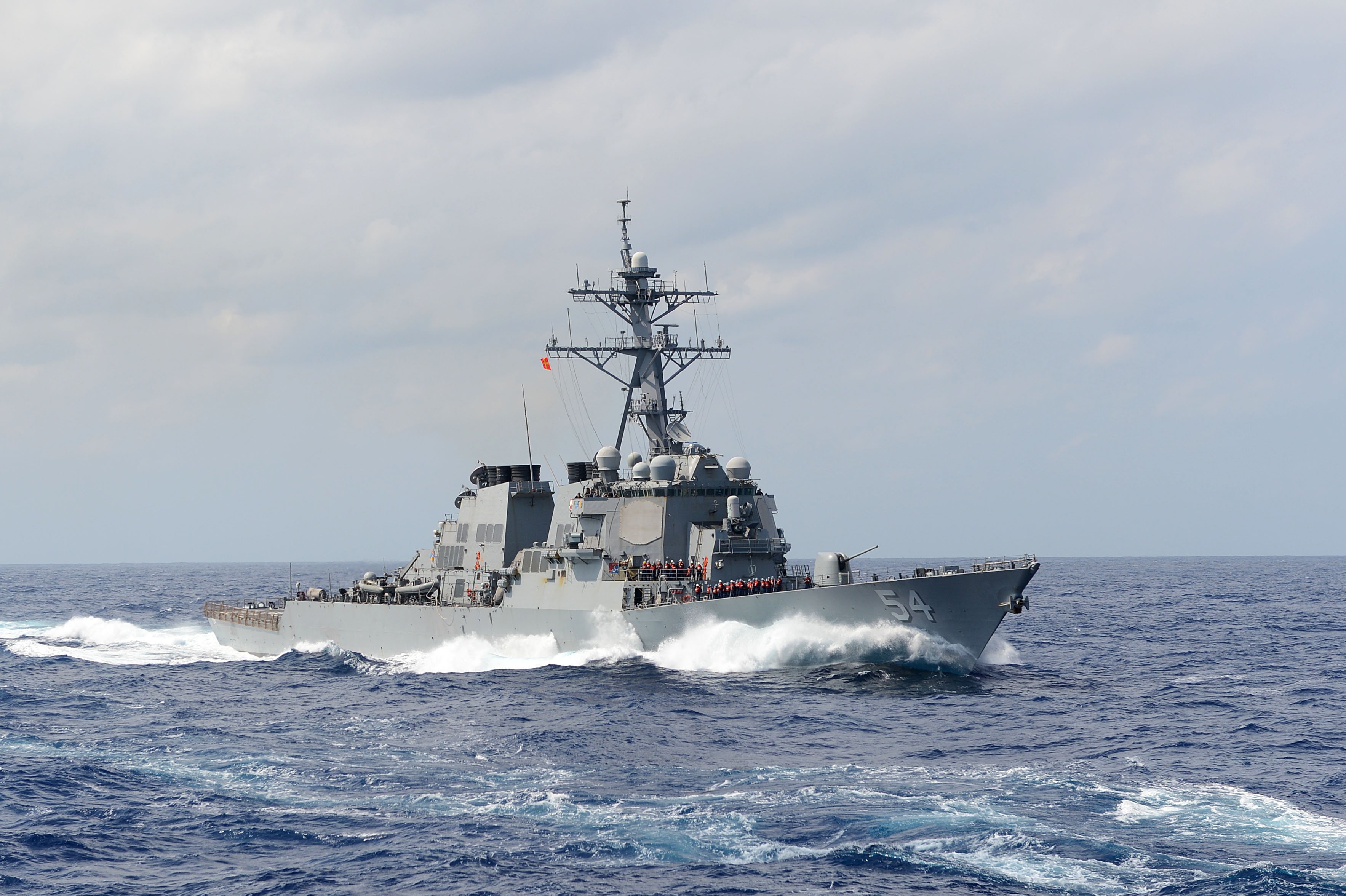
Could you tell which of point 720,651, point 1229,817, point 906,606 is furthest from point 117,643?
point 1229,817

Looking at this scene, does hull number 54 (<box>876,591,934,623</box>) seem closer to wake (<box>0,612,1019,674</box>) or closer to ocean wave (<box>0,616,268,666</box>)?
wake (<box>0,612,1019,674</box>)

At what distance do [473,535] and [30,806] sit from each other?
2103 centimetres

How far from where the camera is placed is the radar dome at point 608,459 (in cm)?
3412

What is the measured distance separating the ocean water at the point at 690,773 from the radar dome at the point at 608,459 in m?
5.76

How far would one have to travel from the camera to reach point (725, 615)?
28.7 m

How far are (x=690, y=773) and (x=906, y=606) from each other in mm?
9982

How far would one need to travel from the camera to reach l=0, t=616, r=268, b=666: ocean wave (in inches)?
1645

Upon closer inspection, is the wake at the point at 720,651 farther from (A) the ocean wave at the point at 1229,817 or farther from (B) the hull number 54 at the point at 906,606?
(A) the ocean wave at the point at 1229,817

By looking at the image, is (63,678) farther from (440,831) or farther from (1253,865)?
(1253,865)

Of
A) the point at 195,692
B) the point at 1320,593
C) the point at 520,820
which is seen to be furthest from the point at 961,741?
the point at 1320,593

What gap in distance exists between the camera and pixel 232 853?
49.8 feet

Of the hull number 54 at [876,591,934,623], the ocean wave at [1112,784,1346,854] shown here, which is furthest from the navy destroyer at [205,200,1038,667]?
the ocean wave at [1112,784,1346,854]

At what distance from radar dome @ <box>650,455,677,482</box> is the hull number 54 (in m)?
7.93

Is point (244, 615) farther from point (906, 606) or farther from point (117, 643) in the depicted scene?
point (906, 606)
